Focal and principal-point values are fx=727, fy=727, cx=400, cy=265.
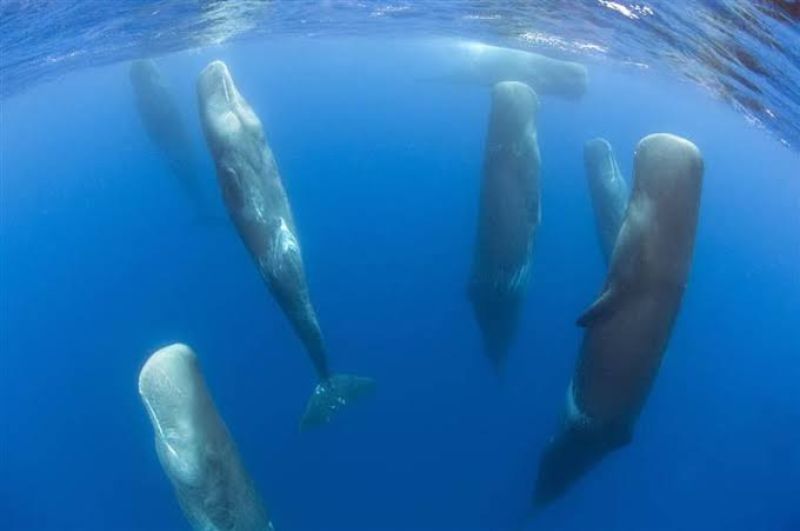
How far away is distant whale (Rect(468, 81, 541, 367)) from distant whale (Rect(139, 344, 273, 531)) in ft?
17.4

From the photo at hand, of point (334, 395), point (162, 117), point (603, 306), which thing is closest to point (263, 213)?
point (334, 395)

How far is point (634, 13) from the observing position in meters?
14.6

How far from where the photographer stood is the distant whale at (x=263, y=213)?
10977 millimetres

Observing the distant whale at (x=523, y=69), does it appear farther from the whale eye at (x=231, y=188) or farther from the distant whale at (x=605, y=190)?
the whale eye at (x=231, y=188)

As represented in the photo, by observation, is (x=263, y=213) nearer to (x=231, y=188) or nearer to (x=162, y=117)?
(x=231, y=188)

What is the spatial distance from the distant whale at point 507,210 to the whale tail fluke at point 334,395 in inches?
95.8

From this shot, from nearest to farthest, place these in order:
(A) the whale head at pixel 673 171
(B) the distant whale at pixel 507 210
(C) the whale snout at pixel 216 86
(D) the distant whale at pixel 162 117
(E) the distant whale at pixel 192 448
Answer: (A) the whale head at pixel 673 171 → (E) the distant whale at pixel 192 448 → (B) the distant whale at pixel 507 210 → (C) the whale snout at pixel 216 86 → (D) the distant whale at pixel 162 117

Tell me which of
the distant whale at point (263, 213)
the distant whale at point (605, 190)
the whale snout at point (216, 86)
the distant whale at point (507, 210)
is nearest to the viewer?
the distant whale at point (263, 213)

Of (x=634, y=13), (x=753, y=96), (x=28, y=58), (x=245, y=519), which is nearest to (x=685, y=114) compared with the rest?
(x=753, y=96)

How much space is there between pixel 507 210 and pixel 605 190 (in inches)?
128

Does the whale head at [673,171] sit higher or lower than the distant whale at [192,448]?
higher

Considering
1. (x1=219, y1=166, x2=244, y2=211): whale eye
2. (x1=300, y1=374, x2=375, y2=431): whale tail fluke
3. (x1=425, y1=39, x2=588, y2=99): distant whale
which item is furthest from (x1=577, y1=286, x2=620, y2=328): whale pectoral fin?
(x1=425, y1=39, x2=588, y2=99): distant whale

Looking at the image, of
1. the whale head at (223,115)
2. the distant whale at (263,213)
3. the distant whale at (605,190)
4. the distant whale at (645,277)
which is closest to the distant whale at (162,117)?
the whale head at (223,115)

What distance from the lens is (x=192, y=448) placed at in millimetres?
7996
